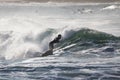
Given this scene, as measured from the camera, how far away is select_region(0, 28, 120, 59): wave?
106 feet

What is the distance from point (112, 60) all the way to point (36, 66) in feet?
13.3

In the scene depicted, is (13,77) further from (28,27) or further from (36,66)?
(28,27)

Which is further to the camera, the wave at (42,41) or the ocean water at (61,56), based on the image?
the wave at (42,41)

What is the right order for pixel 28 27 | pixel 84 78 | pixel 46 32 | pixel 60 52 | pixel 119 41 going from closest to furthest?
1. pixel 84 78
2. pixel 60 52
3. pixel 119 41
4. pixel 46 32
5. pixel 28 27

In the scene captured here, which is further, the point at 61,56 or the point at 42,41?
the point at 42,41

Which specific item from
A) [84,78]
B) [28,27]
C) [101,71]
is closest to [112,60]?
[101,71]

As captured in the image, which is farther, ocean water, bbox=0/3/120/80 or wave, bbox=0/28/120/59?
wave, bbox=0/28/120/59

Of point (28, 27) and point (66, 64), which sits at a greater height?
point (28, 27)

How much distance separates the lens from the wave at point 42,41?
3219 cm

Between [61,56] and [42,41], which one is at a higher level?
[42,41]

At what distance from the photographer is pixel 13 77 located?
22562 mm

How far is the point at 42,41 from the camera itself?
3538cm

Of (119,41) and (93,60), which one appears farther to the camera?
(119,41)

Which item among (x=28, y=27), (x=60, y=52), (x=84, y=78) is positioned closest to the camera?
(x=84, y=78)
